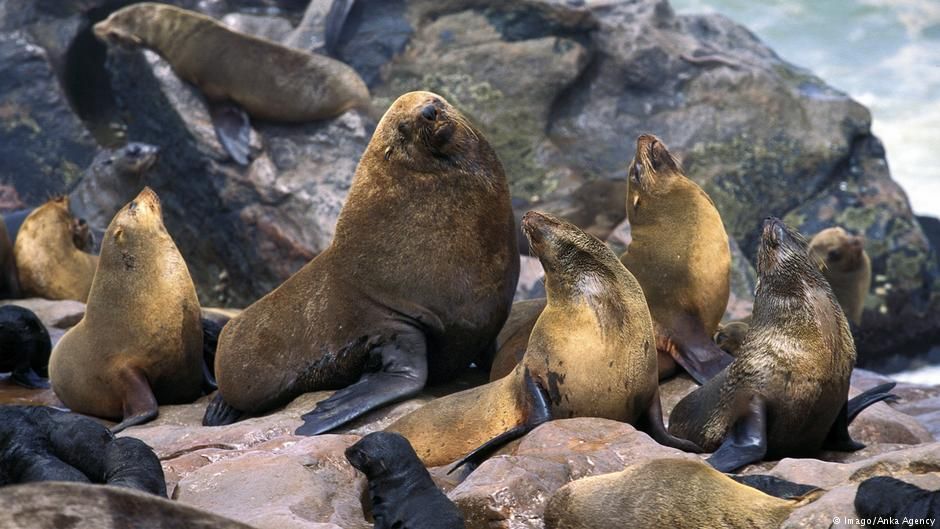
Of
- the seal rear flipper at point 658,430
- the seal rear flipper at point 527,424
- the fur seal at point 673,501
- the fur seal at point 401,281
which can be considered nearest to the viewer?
the fur seal at point 673,501

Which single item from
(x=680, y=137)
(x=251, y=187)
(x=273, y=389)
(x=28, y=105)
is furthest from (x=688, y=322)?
(x=28, y=105)

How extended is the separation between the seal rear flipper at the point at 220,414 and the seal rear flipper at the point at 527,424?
6.28 feet

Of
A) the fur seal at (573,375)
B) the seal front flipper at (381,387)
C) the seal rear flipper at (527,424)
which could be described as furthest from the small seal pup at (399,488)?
the seal front flipper at (381,387)

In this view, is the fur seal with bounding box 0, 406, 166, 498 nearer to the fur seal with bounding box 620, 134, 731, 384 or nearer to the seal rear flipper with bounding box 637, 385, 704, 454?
the seal rear flipper with bounding box 637, 385, 704, 454

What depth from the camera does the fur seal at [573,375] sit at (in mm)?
5137

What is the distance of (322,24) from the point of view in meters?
15.1

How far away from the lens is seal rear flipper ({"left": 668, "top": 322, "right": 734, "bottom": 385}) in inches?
248

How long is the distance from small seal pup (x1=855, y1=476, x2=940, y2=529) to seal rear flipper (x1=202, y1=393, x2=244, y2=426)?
3.68 meters

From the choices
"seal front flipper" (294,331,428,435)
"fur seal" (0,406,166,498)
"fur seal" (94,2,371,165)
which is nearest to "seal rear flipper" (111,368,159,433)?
"seal front flipper" (294,331,428,435)

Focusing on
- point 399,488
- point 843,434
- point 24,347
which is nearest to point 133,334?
point 24,347

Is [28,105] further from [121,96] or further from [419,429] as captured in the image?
[419,429]

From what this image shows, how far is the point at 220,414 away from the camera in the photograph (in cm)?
653

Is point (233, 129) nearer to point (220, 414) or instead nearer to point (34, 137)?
point (34, 137)

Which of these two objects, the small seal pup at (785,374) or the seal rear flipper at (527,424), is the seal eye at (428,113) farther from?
the small seal pup at (785,374)
